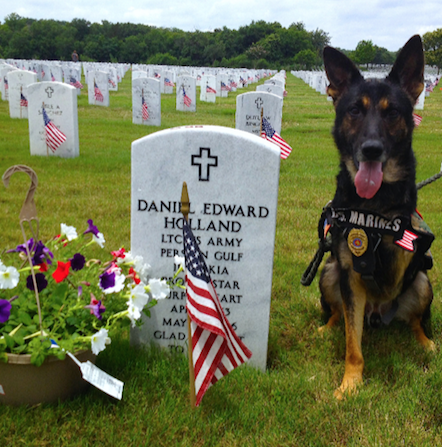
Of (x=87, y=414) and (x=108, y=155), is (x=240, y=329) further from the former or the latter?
(x=108, y=155)

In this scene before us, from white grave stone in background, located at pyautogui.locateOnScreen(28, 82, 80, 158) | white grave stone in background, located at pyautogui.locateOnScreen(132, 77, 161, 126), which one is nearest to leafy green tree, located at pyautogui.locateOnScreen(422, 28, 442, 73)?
white grave stone in background, located at pyautogui.locateOnScreen(132, 77, 161, 126)

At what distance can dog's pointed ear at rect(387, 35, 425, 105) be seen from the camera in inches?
103

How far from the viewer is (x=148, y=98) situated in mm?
12984

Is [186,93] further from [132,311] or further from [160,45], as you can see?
[160,45]

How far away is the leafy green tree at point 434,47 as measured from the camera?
77.5 m

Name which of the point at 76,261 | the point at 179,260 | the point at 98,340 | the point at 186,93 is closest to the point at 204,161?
the point at 179,260

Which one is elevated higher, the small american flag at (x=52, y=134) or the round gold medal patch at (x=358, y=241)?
the round gold medal patch at (x=358, y=241)

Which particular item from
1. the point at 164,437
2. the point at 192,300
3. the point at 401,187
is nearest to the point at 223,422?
the point at 164,437

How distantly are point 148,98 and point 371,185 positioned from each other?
11190mm

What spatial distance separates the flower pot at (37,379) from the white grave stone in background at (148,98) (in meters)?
11.3

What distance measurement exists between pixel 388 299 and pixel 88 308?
1.80 meters

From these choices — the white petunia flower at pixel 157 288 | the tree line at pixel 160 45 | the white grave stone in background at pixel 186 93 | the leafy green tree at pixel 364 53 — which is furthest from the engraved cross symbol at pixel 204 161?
the leafy green tree at pixel 364 53

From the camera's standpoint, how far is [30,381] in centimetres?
232

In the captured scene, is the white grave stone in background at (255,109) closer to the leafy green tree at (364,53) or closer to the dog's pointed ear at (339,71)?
the dog's pointed ear at (339,71)
